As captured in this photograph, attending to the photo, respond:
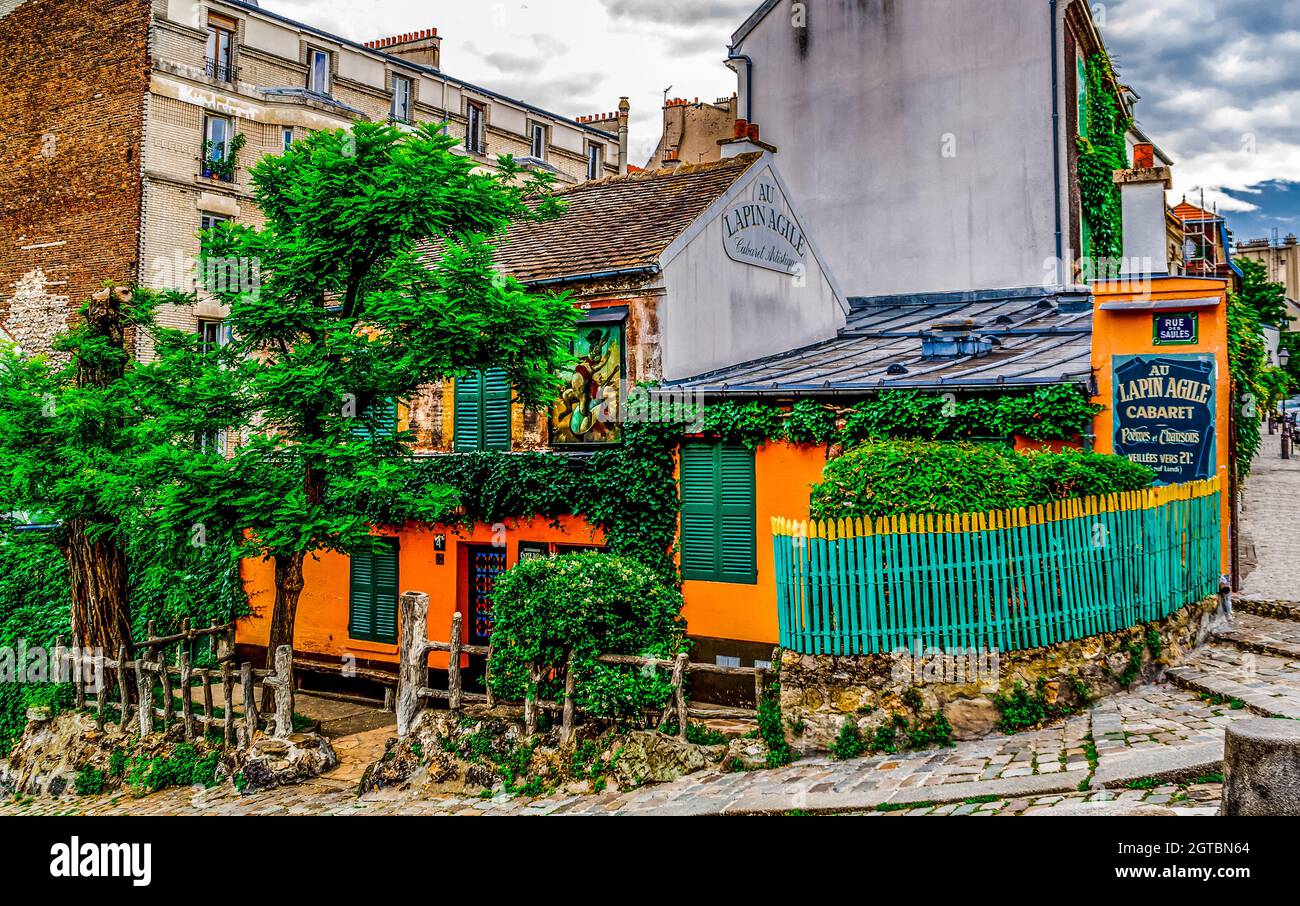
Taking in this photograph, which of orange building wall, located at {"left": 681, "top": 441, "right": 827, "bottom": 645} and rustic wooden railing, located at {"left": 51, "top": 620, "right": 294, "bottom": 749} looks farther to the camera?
orange building wall, located at {"left": 681, "top": 441, "right": 827, "bottom": 645}

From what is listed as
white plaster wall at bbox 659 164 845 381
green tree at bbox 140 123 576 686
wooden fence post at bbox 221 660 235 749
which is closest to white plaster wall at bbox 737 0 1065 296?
white plaster wall at bbox 659 164 845 381

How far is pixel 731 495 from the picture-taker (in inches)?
546

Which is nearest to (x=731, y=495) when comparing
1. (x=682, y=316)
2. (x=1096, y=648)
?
(x=682, y=316)

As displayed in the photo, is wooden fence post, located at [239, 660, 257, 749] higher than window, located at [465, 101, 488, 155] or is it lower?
lower

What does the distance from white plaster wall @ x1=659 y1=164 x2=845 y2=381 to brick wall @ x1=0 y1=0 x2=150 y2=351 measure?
63.0 ft

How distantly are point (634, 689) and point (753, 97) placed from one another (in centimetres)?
1649

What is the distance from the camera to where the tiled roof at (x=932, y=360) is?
1277cm

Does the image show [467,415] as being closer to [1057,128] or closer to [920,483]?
[920,483]

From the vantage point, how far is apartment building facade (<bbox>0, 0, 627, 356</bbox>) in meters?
27.8

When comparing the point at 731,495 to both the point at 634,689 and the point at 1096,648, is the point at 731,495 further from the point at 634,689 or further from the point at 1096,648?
the point at 1096,648

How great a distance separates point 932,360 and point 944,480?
4927 mm

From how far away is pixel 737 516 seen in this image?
1380cm

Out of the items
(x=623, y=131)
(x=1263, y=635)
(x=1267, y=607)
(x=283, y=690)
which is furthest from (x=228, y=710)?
(x=623, y=131)

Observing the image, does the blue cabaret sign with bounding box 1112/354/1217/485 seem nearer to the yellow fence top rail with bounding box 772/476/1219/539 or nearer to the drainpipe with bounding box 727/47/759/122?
the yellow fence top rail with bounding box 772/476/1219/539
